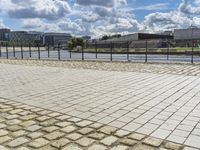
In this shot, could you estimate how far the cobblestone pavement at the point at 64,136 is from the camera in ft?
9.39

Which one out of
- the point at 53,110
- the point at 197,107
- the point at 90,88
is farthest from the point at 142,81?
the point at 53,110

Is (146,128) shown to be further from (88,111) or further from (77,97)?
(77,97)

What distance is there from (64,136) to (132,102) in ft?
6.71

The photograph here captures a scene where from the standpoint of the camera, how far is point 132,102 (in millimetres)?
4867

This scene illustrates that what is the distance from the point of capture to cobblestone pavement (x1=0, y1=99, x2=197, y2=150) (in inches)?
113

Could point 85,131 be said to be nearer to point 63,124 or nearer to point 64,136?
point 64,136

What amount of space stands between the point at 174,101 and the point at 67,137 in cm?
262

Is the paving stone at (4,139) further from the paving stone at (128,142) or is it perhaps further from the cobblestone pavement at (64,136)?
the paving stone at (128,142)

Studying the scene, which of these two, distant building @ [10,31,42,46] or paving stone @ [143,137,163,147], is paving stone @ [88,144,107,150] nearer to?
paving stone @ [143,137,163,147]

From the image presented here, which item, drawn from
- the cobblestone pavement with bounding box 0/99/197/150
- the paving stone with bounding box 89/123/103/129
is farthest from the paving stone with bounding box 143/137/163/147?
the paving stone with bounding box 89/123/103/129

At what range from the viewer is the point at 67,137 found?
315 centimetres

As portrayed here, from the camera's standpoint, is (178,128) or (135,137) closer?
(135,137)

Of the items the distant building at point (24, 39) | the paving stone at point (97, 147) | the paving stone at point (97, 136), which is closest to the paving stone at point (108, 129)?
the paving stone at point (97, 136)

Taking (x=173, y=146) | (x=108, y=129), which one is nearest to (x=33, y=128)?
(x=108, y=129)
